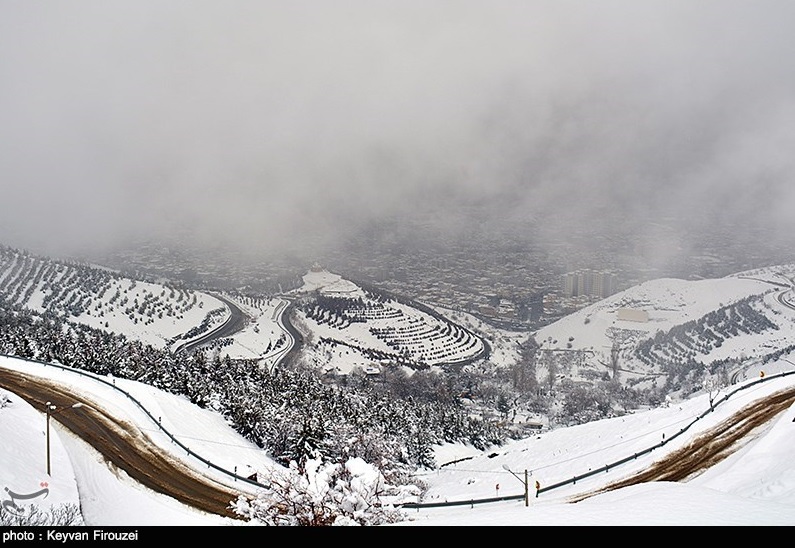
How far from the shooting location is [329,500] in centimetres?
1435

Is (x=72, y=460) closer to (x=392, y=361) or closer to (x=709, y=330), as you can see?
(x=392, y=361)

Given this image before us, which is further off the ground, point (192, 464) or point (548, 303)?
point (548, 303)

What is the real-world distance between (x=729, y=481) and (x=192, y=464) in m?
27.1

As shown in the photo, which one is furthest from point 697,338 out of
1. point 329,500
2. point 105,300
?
point 105,300

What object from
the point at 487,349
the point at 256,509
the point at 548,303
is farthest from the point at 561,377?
the point at 256,509

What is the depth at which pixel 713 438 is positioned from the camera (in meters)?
27.6

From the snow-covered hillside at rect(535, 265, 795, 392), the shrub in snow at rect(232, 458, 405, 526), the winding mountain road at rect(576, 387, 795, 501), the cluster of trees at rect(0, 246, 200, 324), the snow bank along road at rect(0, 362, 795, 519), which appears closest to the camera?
the shrub in snow at rect(232, 458, 405, 526)

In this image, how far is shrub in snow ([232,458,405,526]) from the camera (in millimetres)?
14070

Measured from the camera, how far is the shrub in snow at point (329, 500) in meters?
14.1

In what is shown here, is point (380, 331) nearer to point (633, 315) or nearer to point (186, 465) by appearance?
point (633, 315)

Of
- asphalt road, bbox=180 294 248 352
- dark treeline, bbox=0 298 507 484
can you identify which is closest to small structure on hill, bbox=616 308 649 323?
dark treeline, bbox=0 298 507 484

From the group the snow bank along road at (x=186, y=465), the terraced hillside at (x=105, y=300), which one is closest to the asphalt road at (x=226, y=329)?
the terraced hillside at (x=105, y=300)

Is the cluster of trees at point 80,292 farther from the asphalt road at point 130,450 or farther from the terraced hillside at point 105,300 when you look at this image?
the asphalt road at point 130,450

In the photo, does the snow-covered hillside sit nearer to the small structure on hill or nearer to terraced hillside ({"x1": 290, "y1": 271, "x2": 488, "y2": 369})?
the small structure on hill
